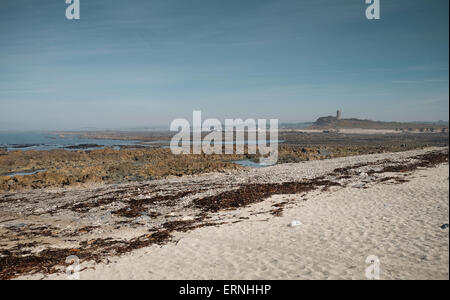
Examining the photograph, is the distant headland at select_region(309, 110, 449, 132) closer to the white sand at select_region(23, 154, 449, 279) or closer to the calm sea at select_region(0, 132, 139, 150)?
the calm sea at select_region(0, 132, 139, 150)

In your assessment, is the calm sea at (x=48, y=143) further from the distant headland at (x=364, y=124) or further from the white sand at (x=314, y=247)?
the distant headland at (x=364, y=124)

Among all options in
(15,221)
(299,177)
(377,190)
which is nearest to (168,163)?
(299,177)

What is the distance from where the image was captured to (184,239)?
31.5ft

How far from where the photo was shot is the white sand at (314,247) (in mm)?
6215

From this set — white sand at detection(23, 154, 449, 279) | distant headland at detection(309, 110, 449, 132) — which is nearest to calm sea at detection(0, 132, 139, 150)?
white sand at detection(23, 154, 449, 279)

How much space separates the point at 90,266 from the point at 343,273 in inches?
261

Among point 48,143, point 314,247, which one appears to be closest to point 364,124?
point 48,143

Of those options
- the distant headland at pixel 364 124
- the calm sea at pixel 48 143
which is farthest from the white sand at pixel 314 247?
the distant headland at pixel 364 124

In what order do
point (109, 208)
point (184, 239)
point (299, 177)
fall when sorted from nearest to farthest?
point (184, 239), point (109, 208), point (299, 177)

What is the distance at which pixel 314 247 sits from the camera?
7910mm

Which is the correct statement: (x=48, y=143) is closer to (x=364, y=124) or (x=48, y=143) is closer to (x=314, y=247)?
(x=314, y=247)

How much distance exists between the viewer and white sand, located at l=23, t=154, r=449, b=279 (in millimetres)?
6215
